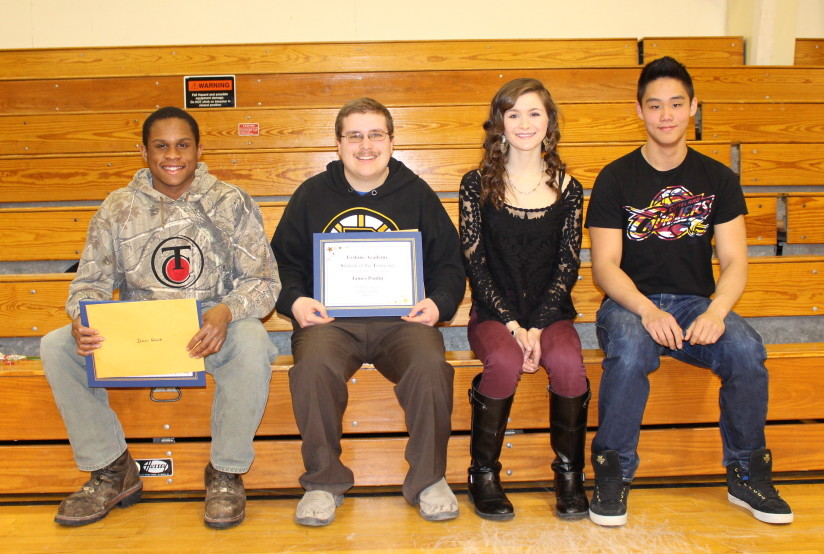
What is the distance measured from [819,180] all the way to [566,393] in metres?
2.08

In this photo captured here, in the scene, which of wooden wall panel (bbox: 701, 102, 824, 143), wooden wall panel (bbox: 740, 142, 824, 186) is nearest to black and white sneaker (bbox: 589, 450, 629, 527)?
wooden wall panel (bbox: 740, 142, 824, 186)

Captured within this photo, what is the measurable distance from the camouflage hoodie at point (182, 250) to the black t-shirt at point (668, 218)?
1.00m

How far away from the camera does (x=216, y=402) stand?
5.56 feet

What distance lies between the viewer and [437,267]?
1.92 metres

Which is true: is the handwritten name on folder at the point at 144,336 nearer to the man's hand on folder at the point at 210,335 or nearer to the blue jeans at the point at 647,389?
the man's hand on folder at the point at 210,335

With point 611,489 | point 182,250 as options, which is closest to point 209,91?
point 182,250

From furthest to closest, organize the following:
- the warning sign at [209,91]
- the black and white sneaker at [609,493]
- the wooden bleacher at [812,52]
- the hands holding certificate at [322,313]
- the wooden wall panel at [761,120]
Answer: the wooden bleacher at [812,52] → the warning sign at [209,91] → the wooden wall panel at [761,120] → the hands holding certificate at [322,313] → the black and white sneaker at [609,493]

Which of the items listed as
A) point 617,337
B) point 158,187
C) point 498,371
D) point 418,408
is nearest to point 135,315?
point 158,187

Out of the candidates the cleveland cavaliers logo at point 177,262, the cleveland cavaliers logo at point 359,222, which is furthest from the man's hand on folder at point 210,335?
the cleveland cavaliers logo at point 359,222

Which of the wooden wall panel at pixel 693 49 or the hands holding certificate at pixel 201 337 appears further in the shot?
the wooden wall panel at pixel 693 49

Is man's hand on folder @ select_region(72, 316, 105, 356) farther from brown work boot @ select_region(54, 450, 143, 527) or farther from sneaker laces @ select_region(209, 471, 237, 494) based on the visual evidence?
sneaker laces @ select_region(209, 471, 237, 494)

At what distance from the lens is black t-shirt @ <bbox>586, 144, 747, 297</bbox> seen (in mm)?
1876

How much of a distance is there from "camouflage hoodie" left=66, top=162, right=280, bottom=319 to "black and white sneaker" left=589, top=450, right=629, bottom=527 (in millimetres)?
981

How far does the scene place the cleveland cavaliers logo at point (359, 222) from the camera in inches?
75.1
